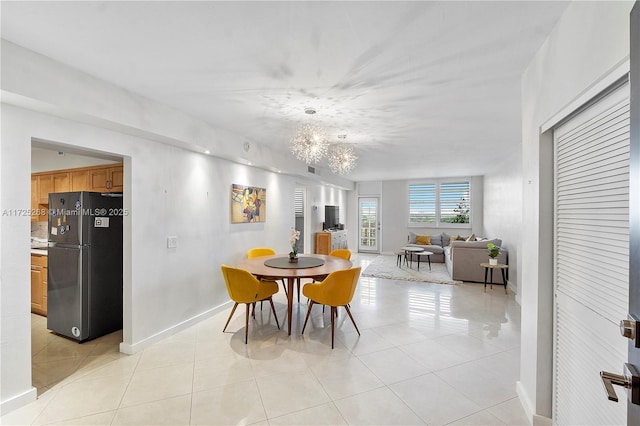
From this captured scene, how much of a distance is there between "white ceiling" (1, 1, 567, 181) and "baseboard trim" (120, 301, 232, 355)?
94.9 inches

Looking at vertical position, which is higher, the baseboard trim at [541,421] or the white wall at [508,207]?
the white wall at [508,207]

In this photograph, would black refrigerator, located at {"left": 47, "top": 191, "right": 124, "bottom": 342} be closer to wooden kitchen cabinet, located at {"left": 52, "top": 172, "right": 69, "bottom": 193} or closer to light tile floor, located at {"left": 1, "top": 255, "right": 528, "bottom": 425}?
light tile floor, located at {"left": 1, "top": 255, "right": 528, "bottom": 425}

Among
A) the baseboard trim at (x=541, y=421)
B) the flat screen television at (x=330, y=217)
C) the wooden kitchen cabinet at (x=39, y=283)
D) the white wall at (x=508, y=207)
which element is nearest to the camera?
the baseboard trim at (x=541, y=421)

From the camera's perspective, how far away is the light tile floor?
203cm

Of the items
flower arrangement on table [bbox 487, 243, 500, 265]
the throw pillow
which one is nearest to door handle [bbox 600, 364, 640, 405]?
flower arrangement on table [bbox 487, 243, 500, 265]

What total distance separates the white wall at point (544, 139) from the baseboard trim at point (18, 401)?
3460 millimetres

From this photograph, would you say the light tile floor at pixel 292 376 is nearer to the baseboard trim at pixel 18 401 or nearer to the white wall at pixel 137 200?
→ the baseboard trim at pixel 18 401

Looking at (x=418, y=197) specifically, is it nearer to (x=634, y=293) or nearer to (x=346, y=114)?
(x=346, y=114)

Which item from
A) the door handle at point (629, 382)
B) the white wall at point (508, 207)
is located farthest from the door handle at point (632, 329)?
the white wall at point (508, 207)

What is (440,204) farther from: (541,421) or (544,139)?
(541,421)

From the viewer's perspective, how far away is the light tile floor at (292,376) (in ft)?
6.67

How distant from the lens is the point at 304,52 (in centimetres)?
196

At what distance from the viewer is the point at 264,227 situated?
17.1 ft

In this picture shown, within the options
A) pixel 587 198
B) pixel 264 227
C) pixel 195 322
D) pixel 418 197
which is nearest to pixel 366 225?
pixel 418 197
